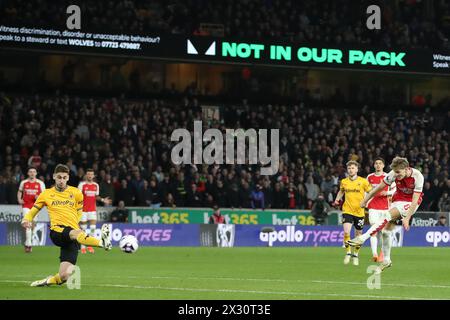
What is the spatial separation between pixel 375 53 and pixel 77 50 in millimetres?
13854

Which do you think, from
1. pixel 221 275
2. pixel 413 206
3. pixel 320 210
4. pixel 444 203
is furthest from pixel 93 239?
pixel 444 203

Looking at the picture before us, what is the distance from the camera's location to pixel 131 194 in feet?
114

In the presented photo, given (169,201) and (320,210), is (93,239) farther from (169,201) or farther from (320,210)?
(320,210)

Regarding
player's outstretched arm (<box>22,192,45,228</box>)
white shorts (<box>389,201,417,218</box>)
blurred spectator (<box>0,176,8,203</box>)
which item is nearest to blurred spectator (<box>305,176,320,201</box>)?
blurred spectator (<box>0,176,8,203</box>)

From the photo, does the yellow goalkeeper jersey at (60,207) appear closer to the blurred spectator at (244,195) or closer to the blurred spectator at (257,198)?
the blurred spectator at (244,195)

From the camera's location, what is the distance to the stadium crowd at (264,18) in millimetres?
39875

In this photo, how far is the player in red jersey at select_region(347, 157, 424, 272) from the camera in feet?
56.2

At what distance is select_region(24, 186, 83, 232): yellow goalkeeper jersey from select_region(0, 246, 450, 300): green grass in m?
1.01

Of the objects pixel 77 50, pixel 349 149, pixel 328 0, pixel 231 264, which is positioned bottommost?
pixel 231 264

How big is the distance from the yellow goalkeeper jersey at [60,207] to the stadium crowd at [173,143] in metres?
16.8

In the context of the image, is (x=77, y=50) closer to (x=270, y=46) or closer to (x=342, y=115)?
(x=270, y=46)

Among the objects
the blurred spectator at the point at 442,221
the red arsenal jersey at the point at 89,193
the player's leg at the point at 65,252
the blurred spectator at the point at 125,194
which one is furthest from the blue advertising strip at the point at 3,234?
the blurred spectator at the point at 442,221

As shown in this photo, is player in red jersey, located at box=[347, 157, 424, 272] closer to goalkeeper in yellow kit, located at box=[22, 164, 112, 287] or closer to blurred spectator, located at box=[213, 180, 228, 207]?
goalkeeper in yellow kit, located at box=[22, 164, 112, 287]
